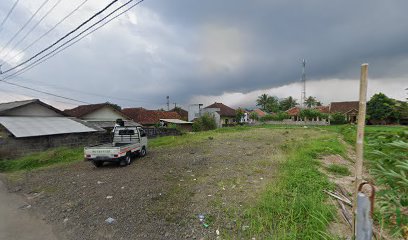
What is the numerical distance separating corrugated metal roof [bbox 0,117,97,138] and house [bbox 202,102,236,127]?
27.2 m

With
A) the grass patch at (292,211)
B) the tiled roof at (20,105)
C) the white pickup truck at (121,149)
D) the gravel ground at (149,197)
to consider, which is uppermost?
the tiled roof at (20,105)

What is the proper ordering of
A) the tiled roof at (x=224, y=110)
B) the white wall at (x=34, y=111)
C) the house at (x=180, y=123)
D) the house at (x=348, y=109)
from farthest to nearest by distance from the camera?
1. the house at (x=348, y=109)
2. the tiled roof at (x=224, y=110)
3. the house at (x=180, y=123)
4. the white wall at (x=34, y=111)

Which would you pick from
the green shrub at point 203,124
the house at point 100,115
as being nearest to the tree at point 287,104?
the green shrub at point 203,124

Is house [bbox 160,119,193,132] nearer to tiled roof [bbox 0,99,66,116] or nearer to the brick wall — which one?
the brick wall

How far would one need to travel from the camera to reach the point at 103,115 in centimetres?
2352

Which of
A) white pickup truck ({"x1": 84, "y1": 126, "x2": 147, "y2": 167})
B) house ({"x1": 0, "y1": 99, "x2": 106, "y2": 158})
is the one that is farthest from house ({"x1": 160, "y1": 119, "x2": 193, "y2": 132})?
white pickup truck ({"x1": 84, "y1": 126, "x2": 147, "y2": 167})

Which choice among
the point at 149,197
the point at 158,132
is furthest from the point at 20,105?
the point at 149,197

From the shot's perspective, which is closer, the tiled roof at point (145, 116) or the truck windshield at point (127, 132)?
the truck windshield at point (127, 132)

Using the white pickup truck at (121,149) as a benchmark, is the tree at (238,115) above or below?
above

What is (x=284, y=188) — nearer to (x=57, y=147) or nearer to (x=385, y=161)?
(x=385, y=161)

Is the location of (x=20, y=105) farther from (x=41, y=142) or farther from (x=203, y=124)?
(x=203, y=124)

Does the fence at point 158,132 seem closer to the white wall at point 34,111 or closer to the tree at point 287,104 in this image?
the white wall at point 34,111

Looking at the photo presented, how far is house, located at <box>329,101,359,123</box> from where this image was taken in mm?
43625

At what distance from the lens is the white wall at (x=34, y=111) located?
15.3 metres
